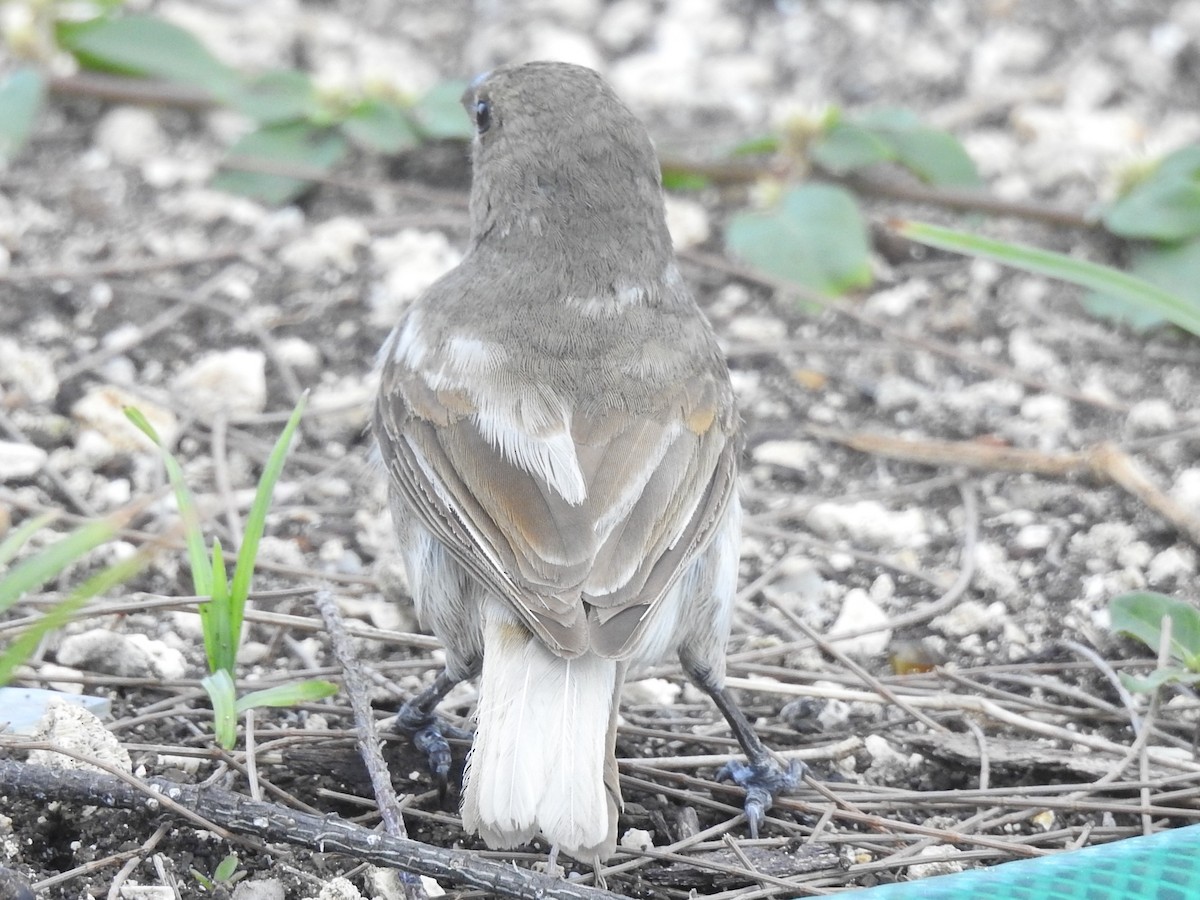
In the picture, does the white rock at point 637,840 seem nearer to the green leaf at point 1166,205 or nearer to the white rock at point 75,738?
the white rock at point 75,738

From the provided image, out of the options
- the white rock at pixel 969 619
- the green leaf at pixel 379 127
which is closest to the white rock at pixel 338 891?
the white rock at pixel 969 619

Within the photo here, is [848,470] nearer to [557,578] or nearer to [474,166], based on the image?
[474,166]

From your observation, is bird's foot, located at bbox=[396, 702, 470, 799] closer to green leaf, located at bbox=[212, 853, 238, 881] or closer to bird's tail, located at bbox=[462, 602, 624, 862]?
bird's tail, located at bbox=[462, 602, 624, 862]

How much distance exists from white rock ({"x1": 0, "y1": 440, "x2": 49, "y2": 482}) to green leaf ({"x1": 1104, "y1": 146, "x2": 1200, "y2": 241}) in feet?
13.2

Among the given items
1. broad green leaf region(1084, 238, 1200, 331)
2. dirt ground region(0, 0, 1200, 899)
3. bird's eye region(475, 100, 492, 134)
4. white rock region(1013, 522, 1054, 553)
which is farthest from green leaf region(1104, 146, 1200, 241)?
bird's eye region(475, 100, 492, 134)

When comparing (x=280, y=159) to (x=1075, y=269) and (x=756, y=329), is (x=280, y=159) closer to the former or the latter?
(x=756, y=329)

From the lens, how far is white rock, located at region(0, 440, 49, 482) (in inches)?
197

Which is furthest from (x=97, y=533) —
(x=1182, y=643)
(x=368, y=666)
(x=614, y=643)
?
(x=1182, y=643)

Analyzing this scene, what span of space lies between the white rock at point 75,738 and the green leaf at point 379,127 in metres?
3.48

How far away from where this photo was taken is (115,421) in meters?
5.27

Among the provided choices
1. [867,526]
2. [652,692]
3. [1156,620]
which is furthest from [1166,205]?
[652,692]

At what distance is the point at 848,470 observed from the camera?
18.3 ft

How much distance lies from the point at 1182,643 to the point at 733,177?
3193 mm

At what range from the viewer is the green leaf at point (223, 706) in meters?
3.52
